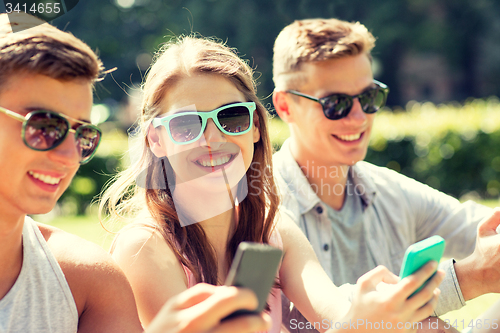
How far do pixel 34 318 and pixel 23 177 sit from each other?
1.56ft

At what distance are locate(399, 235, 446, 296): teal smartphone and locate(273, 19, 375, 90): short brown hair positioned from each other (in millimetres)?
1911

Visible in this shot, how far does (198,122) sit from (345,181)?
5.15 ft

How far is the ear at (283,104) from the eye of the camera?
134 inches

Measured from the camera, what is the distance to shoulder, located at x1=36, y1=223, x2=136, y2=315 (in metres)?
1.67

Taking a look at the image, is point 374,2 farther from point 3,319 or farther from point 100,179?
point 3,319

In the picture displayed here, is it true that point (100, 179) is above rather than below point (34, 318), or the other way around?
below

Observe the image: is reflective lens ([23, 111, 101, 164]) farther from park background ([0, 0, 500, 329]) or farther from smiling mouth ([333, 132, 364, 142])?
park background ([0, 0, 500, 329])

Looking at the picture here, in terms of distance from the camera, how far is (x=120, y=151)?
970 centimetres

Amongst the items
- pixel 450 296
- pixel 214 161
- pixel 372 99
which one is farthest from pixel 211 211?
pixel 372 99

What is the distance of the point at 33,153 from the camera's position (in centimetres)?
144

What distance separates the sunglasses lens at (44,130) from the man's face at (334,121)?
1.99 meters

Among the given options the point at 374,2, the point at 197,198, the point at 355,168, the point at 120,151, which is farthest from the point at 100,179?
the point at 374,2

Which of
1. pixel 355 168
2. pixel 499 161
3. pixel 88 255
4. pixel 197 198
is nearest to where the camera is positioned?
pixel 88 255

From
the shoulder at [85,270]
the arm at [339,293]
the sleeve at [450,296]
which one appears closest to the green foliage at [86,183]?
the arm at [339,293]
